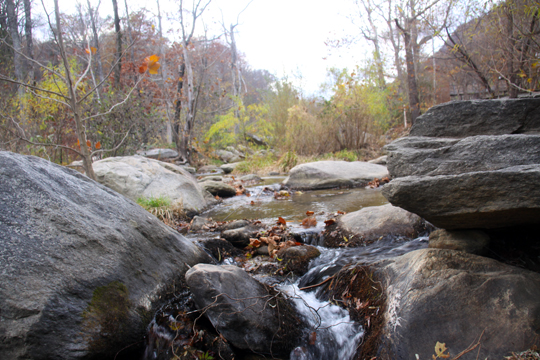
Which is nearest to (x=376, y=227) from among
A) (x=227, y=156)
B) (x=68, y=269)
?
(x=68, y=269)

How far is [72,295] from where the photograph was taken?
4.86 feet

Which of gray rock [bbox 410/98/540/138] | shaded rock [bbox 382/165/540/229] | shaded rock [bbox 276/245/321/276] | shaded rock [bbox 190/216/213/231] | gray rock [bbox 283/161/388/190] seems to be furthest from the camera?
gray rock [bbox 283/161/388/190]

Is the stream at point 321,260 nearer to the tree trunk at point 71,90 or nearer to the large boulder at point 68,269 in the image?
the large boulder at point 68,269

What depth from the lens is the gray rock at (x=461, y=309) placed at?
4.65ft

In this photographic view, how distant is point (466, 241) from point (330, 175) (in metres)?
4.97

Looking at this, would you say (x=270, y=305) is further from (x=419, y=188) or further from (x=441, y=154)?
(x=441, y=154)

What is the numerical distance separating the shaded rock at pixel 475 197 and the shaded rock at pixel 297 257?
0.98 metres

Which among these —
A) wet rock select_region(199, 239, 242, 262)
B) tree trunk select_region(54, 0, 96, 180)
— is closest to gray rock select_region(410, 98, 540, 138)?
wet rock select_region(199, 239, 242, 262)

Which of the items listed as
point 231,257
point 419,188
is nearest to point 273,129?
point 231,257

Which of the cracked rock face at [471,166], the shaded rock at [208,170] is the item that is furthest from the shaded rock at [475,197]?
the shaded rock at [208,170]

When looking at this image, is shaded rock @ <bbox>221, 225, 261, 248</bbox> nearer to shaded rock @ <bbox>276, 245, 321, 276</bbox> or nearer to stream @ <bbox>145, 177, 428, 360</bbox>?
stream @ <bbox>145, 177, 428, 360</bbox>

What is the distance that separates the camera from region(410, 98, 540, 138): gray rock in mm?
2240

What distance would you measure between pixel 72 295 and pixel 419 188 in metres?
1.97

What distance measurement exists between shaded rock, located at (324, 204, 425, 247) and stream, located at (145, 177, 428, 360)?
0.11 m
